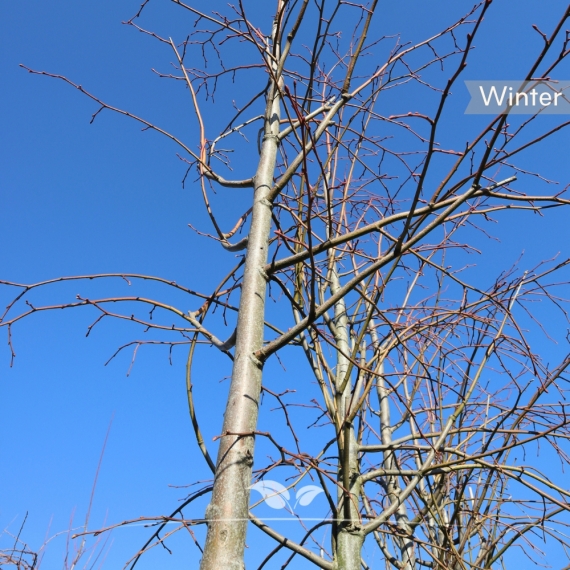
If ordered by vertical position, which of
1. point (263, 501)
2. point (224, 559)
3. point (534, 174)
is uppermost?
point (534, 174)

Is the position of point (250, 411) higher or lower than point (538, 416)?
lower

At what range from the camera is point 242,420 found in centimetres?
124

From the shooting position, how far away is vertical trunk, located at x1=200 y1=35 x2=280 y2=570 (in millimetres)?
1066

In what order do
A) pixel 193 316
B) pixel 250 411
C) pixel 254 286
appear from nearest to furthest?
pixel 250 411, pixel 254 286, pixel 193 316

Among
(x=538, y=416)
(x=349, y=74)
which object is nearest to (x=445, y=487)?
(x=538, y=416)

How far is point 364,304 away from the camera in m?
2.79

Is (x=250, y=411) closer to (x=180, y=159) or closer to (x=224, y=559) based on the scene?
(x=224, y=559)

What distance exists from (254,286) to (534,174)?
43.9 inches

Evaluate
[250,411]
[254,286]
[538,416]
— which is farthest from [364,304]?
[250,411]

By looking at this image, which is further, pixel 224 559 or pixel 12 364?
pixel 12 364

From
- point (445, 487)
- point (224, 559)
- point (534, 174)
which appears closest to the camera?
point (224, 559)

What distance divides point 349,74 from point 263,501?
1.42m

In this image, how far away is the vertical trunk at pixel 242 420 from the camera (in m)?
1.07

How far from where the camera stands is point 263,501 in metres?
1.29
